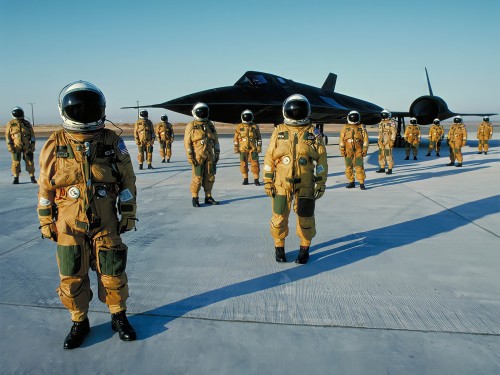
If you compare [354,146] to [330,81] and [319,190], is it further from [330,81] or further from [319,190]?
[330,81]

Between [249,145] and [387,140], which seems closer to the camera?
[249,145]

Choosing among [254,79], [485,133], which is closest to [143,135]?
[254,79]

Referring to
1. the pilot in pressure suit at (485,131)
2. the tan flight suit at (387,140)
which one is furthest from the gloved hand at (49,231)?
the pilot in pressure suit at (485,131)

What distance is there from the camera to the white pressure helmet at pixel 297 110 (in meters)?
4.19

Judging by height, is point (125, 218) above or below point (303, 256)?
above

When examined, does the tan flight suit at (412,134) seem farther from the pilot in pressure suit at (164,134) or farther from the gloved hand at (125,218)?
the gloved hand at (125,218)

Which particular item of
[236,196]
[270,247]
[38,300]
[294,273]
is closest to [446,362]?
[294,273]

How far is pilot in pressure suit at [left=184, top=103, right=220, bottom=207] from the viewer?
7.17 m

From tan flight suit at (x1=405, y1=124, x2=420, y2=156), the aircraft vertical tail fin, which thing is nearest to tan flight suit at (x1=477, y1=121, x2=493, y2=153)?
tan flight suit at (x1=405, y1=124, x2=420, y2=156)

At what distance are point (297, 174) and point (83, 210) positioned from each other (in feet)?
7.81

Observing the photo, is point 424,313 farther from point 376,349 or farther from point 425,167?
point 425,167

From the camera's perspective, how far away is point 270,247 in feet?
15.9

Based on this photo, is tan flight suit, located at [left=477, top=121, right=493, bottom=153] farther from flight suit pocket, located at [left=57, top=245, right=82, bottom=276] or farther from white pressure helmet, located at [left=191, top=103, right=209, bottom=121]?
flight suit pocket, located at [left=57, top=245, right=82, bottom=276]

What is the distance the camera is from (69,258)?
2686 millimetres
